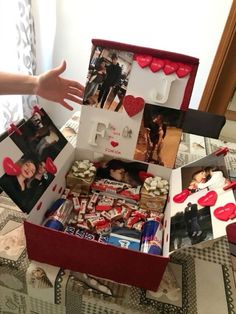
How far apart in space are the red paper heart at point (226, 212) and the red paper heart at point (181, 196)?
108 mm

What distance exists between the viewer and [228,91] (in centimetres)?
188

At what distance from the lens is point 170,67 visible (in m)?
0.70

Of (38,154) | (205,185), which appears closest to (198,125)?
(205,185)

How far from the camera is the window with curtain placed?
1447 millimetres

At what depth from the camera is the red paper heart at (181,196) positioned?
61cm

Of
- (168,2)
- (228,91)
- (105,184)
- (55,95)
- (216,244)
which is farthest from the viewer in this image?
(228,91)

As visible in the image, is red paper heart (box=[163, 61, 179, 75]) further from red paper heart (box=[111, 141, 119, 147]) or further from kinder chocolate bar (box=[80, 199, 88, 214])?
kinder chocolate bar (box=[80, 199, 88, 214])

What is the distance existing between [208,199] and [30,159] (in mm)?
382

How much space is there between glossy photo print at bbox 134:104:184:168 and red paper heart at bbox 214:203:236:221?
0.28 m

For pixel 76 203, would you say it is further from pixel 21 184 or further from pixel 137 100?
pixel 137 100

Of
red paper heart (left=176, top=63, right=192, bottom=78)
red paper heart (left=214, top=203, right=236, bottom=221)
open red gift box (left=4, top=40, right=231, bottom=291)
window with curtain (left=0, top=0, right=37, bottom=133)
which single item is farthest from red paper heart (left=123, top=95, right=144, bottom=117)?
window with curtain (left=0, top=0, right=37, bottom=133)

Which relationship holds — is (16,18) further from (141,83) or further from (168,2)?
(141,83)

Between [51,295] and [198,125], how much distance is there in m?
1.07

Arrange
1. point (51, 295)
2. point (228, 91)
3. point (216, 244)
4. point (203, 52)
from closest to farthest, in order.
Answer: point (51, 295) → point (216, 244) → point (203, 52) → point (228, 91)
